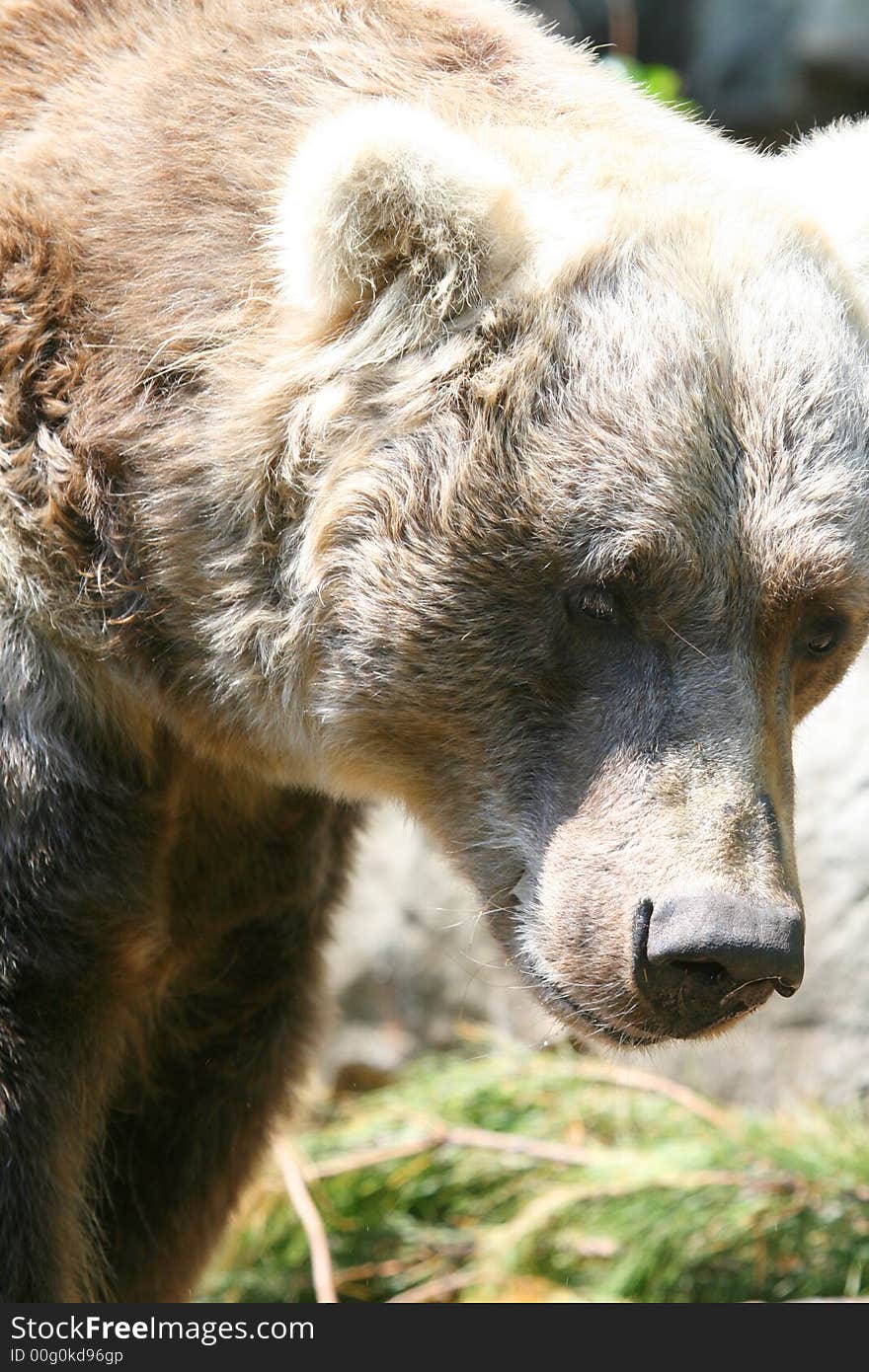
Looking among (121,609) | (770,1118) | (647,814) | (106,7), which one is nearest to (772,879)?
(647,814)

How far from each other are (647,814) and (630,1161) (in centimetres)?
230

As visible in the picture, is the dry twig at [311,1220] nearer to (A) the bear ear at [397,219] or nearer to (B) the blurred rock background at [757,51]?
(A) the bear ear at [397,219]

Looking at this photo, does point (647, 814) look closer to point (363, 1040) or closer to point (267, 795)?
point (267, 795)

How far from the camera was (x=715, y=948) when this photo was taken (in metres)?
2.46

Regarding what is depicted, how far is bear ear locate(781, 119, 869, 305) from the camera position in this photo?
3.04m

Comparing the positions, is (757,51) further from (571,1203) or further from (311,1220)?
(311,1220)

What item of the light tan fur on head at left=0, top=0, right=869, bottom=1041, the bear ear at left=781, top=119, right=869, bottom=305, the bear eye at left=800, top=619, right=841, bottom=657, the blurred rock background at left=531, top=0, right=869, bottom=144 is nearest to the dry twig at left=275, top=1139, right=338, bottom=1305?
the light tan fur on head at left=0, top=0, right=869, bottom=1041

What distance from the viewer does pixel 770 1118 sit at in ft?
16.0

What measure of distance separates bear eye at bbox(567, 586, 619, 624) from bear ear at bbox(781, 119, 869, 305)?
0.84m

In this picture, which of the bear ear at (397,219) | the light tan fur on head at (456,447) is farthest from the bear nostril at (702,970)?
the bear ear at (397,219)

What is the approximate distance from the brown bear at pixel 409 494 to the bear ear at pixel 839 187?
1 cm

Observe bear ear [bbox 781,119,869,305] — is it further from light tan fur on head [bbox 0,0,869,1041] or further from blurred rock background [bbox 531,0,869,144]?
blurred rock background [bbox 531,0,869,144]

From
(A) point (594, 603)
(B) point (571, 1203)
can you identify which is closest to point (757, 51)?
(B) point (571, 1203)

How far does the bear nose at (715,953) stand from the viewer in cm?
247
